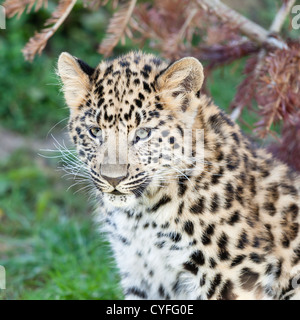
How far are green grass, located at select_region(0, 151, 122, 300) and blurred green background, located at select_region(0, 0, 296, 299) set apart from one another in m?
0.01

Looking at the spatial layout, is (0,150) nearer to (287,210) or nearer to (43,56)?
(43,56)

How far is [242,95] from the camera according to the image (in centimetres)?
692

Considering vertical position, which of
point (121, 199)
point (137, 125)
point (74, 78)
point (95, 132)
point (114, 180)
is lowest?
point (121, 199)

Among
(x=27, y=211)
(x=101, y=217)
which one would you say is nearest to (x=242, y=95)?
(x=101, y=217)

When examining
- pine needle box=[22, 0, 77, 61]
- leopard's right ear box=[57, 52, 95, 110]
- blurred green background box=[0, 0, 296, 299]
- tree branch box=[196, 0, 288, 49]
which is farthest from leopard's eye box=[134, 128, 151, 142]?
tree branch box=[196, 0, 288, 49]

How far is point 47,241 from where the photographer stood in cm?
814

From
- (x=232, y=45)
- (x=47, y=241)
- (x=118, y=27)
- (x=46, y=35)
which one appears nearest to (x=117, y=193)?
(x=46, y=35)

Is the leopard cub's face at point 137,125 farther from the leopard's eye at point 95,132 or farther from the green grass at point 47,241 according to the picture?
the green grass at point 47,241

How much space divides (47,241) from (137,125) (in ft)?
12.9

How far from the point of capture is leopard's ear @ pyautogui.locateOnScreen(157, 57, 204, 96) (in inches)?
185

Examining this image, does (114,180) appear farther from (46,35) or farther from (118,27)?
(118,27)

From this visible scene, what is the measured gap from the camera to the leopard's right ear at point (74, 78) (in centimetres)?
508

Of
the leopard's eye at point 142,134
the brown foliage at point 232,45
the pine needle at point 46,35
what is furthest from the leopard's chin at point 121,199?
the pine needle at point 46,35
